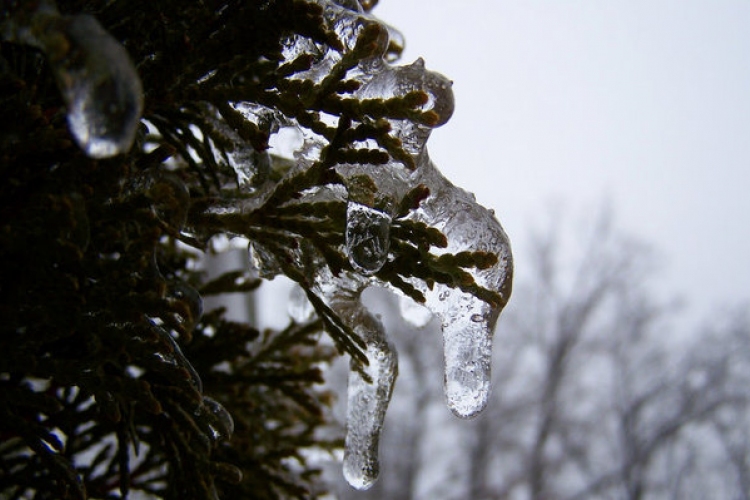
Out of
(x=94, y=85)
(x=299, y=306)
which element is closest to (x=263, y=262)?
(x=299, y=306)

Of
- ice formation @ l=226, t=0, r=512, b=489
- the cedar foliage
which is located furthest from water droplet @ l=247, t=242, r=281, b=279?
the cedar foliage

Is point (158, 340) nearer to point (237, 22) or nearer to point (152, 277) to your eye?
point (152, 277)

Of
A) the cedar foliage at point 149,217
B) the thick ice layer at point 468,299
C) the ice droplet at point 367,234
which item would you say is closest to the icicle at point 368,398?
the cedar foliage at point 149,217

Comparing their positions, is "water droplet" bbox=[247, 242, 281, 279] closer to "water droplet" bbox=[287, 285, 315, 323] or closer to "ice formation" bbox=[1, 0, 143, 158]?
"water droplet" bbox=[287, 285, 315, 323]

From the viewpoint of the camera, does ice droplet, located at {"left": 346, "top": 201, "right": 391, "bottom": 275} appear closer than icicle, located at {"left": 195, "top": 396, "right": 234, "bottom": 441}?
Yes

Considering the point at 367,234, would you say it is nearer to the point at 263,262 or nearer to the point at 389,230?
the point at 389,230

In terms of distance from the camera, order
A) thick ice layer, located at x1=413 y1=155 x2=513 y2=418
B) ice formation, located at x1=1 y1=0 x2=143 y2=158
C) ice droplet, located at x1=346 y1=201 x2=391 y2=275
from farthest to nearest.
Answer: thick ice layer, located at x1=413 y1=155 x2=513 y2=418, ice droplet, located at x1=346 y1=201 x2=391 y2=275, ice formation, located at x1=1 y1=0 x2=143 y2=158
